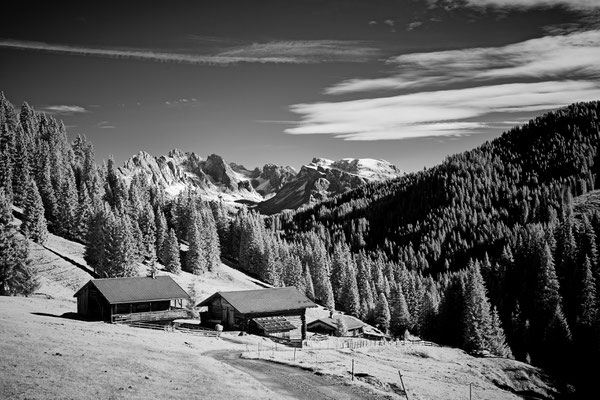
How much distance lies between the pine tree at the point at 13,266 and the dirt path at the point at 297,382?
38.4m

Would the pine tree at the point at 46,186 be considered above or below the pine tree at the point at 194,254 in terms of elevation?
above

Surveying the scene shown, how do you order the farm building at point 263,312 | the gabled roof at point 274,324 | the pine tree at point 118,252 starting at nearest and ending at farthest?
the gabled roof at point 274,324 < the farm building at point 263,312 < the pine tree at point 118,252

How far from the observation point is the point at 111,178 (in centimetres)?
14912

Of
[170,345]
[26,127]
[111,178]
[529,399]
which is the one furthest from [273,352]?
[26,127]

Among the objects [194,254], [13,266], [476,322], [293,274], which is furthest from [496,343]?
[13,266]

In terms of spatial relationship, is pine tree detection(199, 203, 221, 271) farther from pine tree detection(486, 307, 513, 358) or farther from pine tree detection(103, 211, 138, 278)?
pine tree detection(486, 307, 513, 358)

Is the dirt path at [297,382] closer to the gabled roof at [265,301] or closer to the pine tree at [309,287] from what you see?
the gabled roof at [265,301]

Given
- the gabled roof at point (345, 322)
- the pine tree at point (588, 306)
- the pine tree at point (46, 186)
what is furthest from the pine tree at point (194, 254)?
the pine tree at point (588, 306)

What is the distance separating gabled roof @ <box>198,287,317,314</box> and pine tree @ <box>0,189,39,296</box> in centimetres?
2544

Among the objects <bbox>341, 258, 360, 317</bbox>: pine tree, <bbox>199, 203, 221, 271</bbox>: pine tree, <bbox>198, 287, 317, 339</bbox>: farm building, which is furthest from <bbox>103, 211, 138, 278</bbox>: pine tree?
<bbox>341, 258, 360, 317</bbox>: pine tree

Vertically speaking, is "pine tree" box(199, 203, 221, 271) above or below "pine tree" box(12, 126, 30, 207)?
below

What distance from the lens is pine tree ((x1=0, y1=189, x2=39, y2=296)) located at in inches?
2571

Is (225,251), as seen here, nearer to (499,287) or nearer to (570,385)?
(499,287)

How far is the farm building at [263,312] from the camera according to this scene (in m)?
69.9
